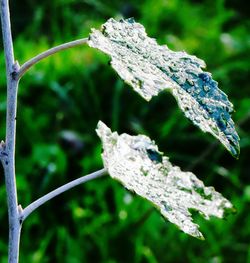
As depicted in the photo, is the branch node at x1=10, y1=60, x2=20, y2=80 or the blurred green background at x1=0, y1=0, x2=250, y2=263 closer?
the branch node at x1=10, y1=60, x2=20, y2=80

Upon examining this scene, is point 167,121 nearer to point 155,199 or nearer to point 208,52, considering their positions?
point 208,52

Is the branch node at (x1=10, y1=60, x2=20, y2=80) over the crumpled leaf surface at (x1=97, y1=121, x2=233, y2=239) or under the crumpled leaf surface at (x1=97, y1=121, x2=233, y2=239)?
over

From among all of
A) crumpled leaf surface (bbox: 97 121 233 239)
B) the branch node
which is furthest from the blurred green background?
the branch node

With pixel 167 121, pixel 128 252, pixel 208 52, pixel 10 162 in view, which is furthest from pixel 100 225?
pixel 10 162

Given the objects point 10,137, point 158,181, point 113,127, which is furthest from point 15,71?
point 113,127

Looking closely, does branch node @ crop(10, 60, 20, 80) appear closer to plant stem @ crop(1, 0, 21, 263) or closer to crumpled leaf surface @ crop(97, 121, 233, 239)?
plant stem @ crop(1, 0, 21, 263)

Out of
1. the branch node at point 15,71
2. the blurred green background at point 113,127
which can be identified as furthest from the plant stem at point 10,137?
the blurred green background at point 113,127
